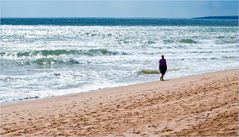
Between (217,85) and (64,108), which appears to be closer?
(64,108)

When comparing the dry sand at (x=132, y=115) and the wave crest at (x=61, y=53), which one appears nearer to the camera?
the dry sand at (x=132, y=115)

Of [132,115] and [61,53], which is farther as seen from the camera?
[61,53]

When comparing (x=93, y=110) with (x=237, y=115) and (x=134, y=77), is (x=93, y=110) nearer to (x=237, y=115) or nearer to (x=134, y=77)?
(x=237, y=115)

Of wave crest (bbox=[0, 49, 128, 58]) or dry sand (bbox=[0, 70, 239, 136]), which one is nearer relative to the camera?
dry sand (bbox=[0, 70, 239, 136])

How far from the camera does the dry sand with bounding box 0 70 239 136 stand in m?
8.52

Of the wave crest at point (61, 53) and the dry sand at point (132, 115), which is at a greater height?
the dry sand at point (132, 115)

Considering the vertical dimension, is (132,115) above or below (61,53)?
above

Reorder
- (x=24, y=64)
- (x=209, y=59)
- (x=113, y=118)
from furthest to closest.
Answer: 1. (x=209, y=59)
2. (x=24, y=64)
3. (x=113, y=118)

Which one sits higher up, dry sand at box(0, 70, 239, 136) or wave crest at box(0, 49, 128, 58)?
dry sand at box(0, 70, 239, 136)

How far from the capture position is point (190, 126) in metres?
8.40

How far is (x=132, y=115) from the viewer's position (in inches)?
400

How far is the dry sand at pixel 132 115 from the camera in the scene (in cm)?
852

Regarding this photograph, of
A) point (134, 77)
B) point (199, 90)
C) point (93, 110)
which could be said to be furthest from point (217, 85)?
point (134, 77)

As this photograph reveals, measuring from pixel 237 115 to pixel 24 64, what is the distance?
21328 mm
